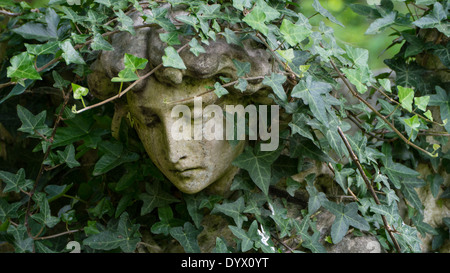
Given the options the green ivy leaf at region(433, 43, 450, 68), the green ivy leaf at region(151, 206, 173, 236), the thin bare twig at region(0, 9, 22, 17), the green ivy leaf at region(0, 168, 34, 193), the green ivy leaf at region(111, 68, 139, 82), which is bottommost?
the green ivy leaf at region(151, 206, 173, 236)

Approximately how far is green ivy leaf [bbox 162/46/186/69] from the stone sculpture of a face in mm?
62

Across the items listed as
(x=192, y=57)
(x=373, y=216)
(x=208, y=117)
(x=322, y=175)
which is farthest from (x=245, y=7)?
(x=373, y=216)

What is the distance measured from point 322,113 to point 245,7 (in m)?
0.35

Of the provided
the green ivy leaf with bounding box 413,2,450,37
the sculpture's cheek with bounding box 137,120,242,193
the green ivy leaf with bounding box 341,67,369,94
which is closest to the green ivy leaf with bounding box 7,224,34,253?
the sculpture's cheek with bounding box 137,120,242,193

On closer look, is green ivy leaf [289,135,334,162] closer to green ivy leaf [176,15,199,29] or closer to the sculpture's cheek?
the sculpture's cheek

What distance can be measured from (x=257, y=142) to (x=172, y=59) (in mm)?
393

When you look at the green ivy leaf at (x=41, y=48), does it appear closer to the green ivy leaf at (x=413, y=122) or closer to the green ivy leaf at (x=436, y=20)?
the green ivy leaf at (x=413, y=122)

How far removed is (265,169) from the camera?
1.37m

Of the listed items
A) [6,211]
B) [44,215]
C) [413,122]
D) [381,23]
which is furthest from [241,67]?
[6,211]

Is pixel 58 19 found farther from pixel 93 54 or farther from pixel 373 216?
pixel 373 216

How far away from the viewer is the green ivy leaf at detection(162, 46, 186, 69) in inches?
44.3

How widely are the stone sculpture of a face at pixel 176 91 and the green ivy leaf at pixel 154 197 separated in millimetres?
198

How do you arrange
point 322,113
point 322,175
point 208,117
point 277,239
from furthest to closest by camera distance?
1. point 322,175
2. point 277,239
3. point 208,117
4. point 322,113

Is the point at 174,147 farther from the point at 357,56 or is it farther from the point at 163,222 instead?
the point at 357,56
